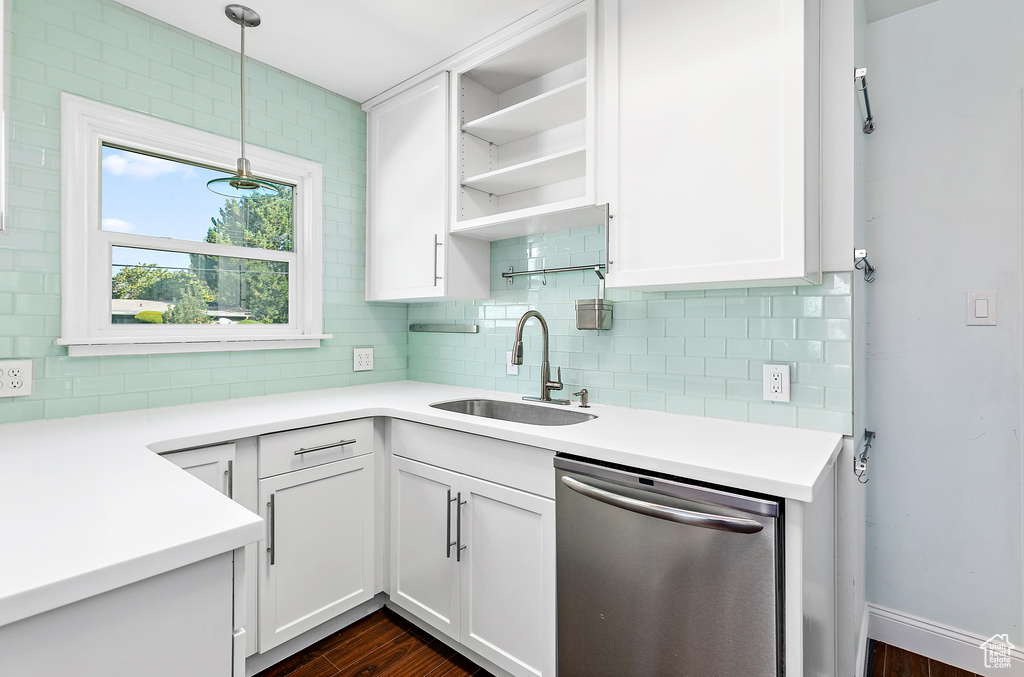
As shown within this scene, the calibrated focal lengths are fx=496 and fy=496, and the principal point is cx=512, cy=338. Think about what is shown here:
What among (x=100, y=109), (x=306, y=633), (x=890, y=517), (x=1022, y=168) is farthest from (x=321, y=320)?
(x=1022, y=168)

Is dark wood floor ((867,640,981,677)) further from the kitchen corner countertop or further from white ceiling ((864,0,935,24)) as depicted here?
white ceiling ((864,0,935,24))

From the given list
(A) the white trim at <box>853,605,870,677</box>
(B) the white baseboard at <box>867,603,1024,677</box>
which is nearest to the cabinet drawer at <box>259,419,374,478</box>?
(A) the white trim at <box>853,605,870,677</box>

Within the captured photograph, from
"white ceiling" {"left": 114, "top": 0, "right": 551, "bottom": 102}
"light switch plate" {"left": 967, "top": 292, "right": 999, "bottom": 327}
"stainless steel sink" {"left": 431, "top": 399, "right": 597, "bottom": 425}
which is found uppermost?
"white ceiling" {"left": 114, "top": 0, "right": 551, "bottom": 102}

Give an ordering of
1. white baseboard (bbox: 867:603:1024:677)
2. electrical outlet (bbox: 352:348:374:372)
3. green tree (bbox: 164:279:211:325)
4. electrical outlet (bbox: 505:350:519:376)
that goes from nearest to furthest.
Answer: white baseboard (bbox: 867:603:1024:677) < green tree (bbox: 164:279:211:325) < electrical outlet (bbox: 505:350:519:376) < electrical outlet (bbox: 352:348:374:372)

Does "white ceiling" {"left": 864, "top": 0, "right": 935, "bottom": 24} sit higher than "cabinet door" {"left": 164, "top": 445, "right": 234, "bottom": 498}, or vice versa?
"white ceiling" {"left": 864, "top": 0, "right": 935, "bottom": 24}

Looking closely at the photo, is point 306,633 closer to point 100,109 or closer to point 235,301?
point 235,301

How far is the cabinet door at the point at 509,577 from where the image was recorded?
159 centimetres

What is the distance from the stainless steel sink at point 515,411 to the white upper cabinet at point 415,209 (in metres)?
0.53

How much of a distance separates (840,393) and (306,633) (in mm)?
2155

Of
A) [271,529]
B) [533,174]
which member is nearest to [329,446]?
[271,529]

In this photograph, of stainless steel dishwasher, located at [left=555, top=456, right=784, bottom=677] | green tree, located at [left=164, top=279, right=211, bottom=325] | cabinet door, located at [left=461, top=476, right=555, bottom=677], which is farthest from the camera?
green tree, located at [left=164, top=279, right=211, bottom=325]

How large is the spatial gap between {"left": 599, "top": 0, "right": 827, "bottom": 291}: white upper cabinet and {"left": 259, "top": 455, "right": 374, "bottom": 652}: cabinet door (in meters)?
1.36

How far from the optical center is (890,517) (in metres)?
1.98

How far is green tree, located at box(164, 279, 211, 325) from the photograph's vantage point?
2162 millimetres
